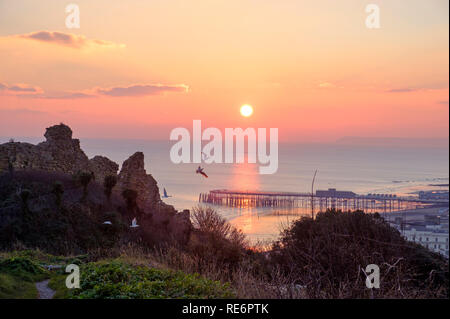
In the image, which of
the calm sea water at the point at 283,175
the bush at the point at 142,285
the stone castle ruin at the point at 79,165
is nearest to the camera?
the bush at the point at 142,285

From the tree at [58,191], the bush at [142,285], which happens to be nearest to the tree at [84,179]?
the tree at [58,191]

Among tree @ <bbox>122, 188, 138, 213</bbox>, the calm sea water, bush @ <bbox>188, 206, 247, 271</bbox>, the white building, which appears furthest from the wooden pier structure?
bush @ <bbox>188, 206, 247, 271</bbox>

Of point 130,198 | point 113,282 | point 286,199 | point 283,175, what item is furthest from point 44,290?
point 283,175

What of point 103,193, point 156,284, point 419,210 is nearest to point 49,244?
point 103,193

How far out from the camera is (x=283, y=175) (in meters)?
71.6

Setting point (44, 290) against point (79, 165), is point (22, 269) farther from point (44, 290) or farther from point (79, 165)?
point (79, 165)

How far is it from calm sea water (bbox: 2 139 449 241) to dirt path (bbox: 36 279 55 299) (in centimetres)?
1107

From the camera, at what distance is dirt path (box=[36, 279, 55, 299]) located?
8.03 meters

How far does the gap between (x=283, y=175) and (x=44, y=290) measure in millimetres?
64336

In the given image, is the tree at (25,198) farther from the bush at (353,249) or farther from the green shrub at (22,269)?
the bush at (353,249)

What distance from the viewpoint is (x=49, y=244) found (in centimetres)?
1467

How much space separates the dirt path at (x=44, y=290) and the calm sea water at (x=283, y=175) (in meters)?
11.1

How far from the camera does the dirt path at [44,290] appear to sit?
8.03 meters
